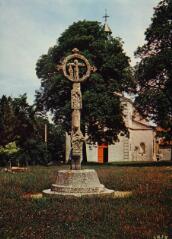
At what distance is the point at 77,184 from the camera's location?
1569 cm

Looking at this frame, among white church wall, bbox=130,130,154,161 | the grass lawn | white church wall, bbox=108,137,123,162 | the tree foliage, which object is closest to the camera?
the grass lawn

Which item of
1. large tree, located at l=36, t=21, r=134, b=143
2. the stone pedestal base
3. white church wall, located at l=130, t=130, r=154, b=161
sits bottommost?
the stone pedestal base

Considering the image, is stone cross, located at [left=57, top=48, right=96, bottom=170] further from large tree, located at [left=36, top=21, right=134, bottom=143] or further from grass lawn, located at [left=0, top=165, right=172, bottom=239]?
large tree, located at [left=36, top=21, right=134, bottom=143]

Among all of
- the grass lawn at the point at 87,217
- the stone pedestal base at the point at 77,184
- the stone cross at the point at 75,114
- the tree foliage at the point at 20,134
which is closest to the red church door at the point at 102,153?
the tree foliage at the point at 20,134

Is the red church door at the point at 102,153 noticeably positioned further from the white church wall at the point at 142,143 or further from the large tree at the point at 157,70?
the large tree at the point at 157,70

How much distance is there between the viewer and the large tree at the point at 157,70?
38.2 metres

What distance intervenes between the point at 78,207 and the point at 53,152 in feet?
141

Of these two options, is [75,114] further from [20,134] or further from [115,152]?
[115,152]

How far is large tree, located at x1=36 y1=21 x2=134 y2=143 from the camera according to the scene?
41594mm

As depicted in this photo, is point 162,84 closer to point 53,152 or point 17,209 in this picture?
point 53,152

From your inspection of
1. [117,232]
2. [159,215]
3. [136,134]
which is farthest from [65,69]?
[136,134]

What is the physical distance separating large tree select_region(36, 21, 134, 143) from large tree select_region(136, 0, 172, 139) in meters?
3.44

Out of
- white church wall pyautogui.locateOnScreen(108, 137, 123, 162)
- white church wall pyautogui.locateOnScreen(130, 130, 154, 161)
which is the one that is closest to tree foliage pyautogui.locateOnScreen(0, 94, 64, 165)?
white church wall pyautogui.locateOnScreen(108, 137, 123, 162)

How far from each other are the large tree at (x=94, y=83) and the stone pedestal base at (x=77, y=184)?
974 inches
